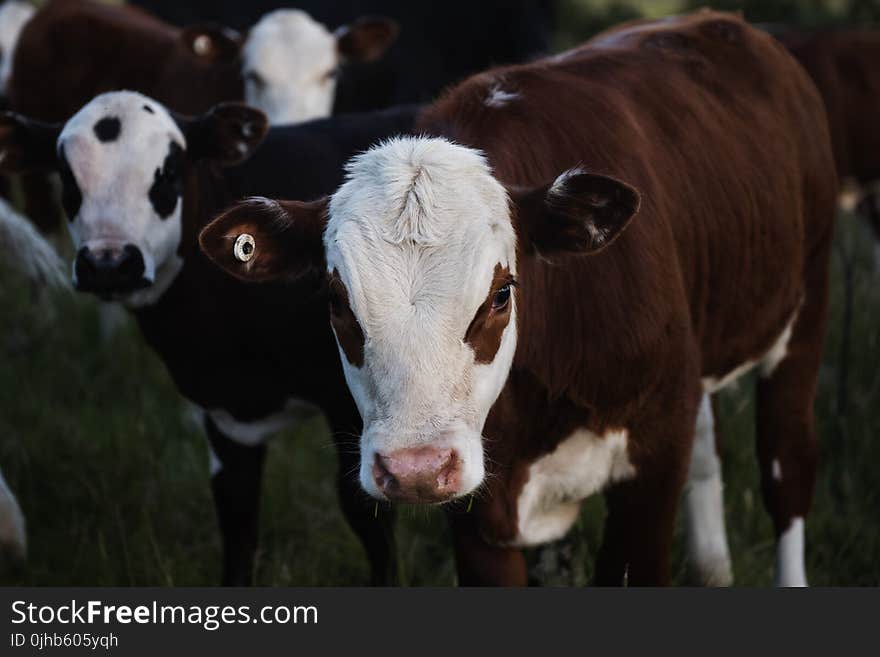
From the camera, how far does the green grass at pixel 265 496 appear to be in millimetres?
4391

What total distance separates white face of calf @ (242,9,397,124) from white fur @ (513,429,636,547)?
348 cm

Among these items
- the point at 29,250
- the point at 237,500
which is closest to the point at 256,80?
the point at 29,250

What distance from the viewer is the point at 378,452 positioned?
8.66ft

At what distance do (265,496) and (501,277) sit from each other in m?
2.36

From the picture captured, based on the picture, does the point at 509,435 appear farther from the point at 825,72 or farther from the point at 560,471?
A: the point at 825,72

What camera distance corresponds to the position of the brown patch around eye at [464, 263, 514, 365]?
9.07 ft

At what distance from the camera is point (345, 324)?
9.32 ft

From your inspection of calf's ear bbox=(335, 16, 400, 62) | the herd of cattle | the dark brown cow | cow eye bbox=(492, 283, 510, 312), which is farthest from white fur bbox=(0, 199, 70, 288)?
the dark brown cow

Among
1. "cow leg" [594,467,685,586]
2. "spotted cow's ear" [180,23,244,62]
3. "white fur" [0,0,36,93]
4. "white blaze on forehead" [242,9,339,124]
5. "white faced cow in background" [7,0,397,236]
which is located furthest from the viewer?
"white fur" [0,0,36,93]

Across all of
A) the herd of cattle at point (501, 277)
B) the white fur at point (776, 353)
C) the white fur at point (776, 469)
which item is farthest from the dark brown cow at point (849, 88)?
the white fur at point (776, 469)

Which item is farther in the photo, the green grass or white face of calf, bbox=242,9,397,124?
white face of calf, bbox=242,9,397,124

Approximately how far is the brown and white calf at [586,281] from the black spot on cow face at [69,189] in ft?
3.83

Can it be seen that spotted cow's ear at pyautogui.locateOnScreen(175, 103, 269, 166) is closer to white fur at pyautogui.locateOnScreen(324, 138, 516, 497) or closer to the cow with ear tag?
the cow with ear tag

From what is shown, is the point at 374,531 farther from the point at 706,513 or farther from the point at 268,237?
the point at 268,237
